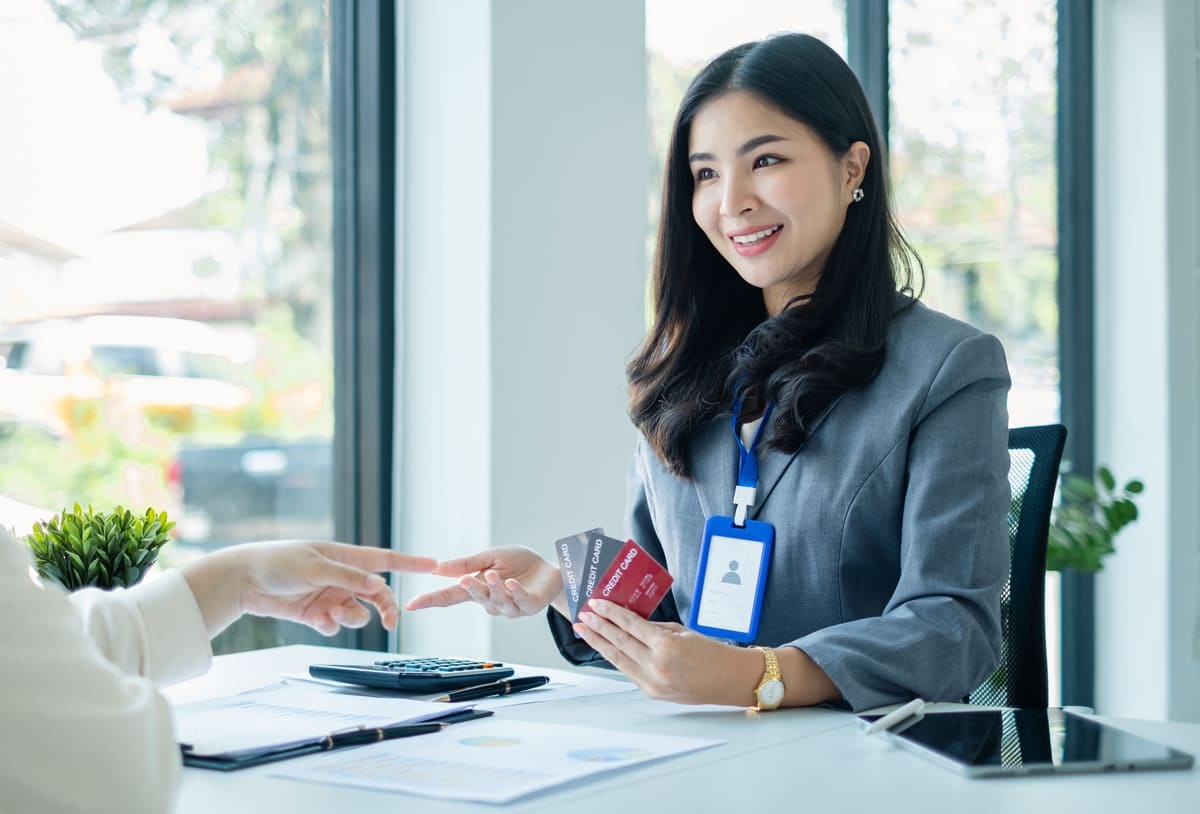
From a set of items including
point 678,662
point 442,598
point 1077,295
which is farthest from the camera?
point 1077,295

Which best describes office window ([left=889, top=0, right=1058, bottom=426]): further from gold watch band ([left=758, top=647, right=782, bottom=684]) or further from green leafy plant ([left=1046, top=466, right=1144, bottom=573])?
gold watch band ([left=758, top=647, right=782, bottom=684])

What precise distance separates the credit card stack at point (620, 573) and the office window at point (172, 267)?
3.50ft

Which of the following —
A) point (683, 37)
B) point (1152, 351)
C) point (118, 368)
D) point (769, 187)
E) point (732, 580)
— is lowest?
point (732, 580)

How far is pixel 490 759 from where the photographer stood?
113 centimetres

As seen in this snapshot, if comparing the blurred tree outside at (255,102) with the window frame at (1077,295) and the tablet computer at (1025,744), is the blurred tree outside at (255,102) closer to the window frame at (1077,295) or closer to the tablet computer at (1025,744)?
the tablet computer at (1025,744)

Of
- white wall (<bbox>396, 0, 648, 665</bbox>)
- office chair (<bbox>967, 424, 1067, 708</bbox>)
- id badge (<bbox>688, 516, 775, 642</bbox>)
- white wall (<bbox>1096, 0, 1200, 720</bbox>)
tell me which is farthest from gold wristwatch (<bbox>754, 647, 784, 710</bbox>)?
white wall (<bbox>1096, 0, 1200, 720</bbox>)

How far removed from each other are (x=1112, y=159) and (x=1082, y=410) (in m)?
0.82

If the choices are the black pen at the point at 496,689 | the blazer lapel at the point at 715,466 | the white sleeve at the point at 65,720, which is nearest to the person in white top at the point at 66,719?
the white sleeve at the point at 65,720

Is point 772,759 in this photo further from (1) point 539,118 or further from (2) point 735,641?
(1) point 539,118

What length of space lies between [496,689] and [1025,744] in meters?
0.62

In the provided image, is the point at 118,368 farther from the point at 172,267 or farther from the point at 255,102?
the point at 255,102

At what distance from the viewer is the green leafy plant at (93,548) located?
5.00ft

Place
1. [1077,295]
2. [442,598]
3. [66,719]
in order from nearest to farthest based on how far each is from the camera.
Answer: [66,719] < [442,598] < [1077,295]

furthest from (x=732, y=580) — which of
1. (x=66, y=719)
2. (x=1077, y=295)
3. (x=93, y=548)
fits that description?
(x=1077, y=295)
